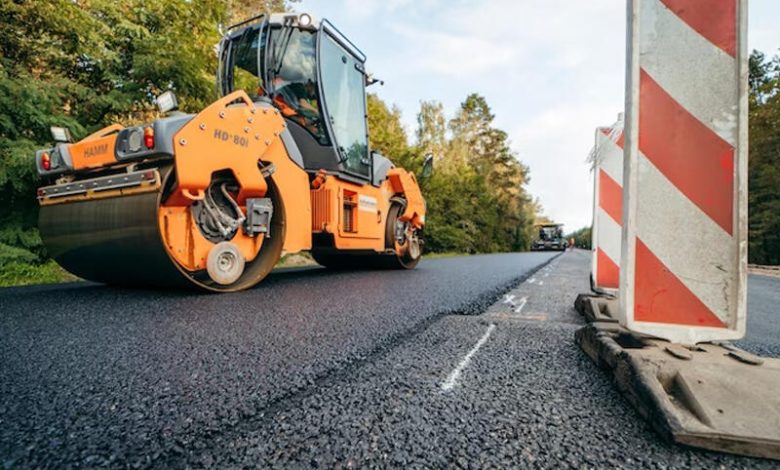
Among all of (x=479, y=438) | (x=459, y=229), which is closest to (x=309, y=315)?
(x=479, y=438)

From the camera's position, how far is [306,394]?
129 centimetres

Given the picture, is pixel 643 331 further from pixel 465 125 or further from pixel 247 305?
pixel 465 125

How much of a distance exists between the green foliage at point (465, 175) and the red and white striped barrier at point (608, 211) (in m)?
6.00

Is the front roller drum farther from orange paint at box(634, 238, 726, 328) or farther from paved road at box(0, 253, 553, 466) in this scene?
orange paint at box(634, 238, 726, 328)

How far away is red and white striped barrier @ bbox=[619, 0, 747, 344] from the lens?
4.48ft

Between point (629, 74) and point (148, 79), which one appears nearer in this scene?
point (629, 74)

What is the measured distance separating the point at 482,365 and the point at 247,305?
6.09 feet

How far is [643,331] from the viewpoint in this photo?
1.46 meters

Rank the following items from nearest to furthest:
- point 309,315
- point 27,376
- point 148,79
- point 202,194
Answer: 1. point 27,376
2. point 309,315
3. point 202,194
4. point 148,79

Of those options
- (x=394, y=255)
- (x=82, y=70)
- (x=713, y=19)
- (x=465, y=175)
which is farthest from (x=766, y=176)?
(x=82, y=70)

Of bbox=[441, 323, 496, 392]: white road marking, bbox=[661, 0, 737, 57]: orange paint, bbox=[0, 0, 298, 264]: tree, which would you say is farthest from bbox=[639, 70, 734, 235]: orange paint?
bbox=[0, 0, 298, 264]: tree

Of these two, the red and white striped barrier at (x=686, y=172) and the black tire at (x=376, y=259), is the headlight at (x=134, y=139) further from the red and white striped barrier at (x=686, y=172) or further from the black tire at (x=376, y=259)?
the black tire at (x=376, y=259)

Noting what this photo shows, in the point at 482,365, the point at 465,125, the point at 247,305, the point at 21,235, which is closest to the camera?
the point at 482,365

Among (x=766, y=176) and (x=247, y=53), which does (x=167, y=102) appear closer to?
(x=247, y=53)
